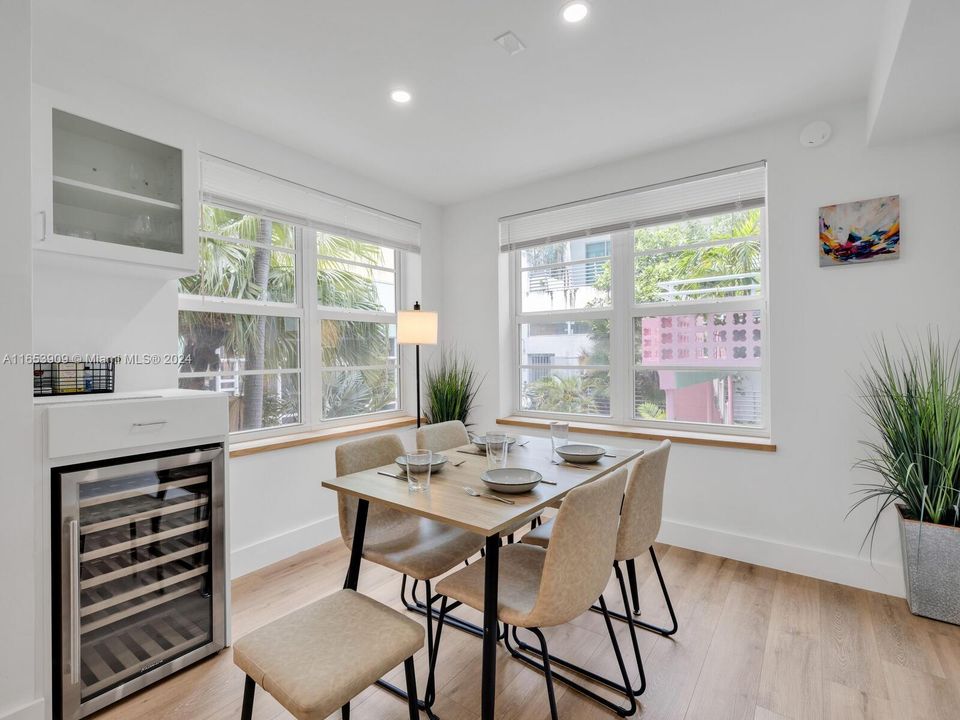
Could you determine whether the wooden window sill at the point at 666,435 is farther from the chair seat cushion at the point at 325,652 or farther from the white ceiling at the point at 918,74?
the chair seat cushion at the point at 325,652

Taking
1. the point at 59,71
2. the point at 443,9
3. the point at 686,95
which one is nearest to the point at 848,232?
the point at 686,95

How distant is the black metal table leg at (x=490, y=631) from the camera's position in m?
1.36

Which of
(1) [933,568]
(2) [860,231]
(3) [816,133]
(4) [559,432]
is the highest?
(3) [816,133]

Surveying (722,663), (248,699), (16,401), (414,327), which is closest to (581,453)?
(722,663)

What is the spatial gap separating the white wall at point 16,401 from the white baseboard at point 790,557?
3.14 metres

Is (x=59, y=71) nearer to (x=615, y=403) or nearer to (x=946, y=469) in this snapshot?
(x=615, y=403)

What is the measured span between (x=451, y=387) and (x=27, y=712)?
2.73 metres

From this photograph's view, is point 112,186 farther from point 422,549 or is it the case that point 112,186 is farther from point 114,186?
point 422,549

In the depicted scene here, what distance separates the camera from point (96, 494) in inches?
Answer: 65.5

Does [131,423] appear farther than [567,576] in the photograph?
Yes

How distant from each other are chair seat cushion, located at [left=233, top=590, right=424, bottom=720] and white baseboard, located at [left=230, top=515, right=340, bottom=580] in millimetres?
1464

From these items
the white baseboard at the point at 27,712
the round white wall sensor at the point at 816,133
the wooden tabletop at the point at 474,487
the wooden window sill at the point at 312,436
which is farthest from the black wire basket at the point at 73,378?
the round white wall sensor at the point at 816,133

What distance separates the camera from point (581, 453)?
2.10 meters

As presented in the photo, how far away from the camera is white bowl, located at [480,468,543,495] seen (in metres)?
1.64
